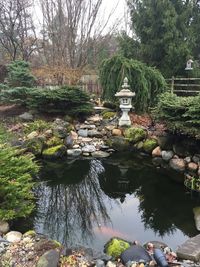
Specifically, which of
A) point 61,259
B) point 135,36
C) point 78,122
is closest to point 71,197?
point 61,259

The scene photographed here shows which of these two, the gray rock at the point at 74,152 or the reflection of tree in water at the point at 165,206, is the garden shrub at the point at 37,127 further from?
the reflection of tree in water at the point at 165,206

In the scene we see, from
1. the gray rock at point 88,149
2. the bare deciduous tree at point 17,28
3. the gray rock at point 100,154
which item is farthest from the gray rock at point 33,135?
the bare deciduous tree at point 17,28

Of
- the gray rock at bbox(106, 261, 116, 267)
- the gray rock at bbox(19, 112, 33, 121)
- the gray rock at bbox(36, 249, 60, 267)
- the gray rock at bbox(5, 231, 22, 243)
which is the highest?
the gray rock at bbox(19, 112, 33, 121)

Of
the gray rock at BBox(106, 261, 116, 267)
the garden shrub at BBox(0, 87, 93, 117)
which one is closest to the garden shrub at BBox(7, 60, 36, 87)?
the garden shrub at BBox(0, 87, 93, 117)

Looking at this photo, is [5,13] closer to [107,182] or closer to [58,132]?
[58,132]

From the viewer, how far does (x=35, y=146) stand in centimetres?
640

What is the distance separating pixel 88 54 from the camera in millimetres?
13125

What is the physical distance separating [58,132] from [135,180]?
8.32 ft

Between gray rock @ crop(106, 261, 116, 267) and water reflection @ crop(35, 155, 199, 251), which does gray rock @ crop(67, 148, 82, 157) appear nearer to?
water reflection @ crop(35, 155, 199, 251)

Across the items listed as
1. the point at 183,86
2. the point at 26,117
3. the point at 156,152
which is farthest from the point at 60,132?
the point at 183,86

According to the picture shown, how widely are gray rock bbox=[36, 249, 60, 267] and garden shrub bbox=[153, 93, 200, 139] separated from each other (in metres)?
3.46

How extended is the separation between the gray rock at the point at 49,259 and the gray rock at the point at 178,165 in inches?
137

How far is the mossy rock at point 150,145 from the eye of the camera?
6561 millimetres

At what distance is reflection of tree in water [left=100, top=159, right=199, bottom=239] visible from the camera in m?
3.74
